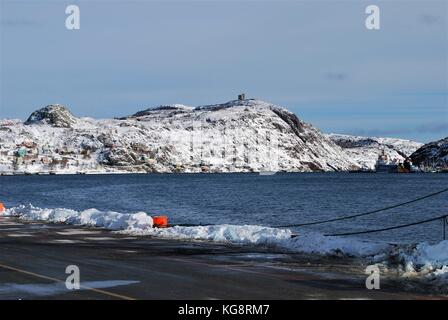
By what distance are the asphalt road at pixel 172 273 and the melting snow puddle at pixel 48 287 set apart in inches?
0.9

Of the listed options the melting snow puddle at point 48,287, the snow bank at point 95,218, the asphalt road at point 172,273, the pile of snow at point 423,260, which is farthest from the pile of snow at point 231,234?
the melting snow puddle at point 48,287

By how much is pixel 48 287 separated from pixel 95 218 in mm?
21903

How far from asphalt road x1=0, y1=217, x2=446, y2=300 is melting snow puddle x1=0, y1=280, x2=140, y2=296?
0.07ft

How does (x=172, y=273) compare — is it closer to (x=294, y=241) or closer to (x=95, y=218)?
(x=294, y=241)

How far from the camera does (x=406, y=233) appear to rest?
45594 mm

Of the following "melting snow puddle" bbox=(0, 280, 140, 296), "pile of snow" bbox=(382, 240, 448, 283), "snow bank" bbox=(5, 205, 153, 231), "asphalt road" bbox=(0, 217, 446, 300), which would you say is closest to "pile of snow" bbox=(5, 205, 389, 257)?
"snow bank" bbox=(5, 205, 153, 231)

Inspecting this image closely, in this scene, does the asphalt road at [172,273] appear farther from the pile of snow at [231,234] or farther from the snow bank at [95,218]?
the snow bank at [95,218]

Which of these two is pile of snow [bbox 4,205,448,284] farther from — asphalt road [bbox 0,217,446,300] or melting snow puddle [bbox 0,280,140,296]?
melting snow puddle [bbox 0,280,140,296]

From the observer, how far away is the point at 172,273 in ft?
60.2

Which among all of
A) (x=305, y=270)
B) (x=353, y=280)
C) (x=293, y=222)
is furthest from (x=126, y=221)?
(x=293, y=222)

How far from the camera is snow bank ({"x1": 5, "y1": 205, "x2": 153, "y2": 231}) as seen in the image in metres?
34.0

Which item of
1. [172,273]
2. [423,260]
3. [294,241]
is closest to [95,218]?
[294,241]

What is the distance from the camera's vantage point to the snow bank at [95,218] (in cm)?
3400
